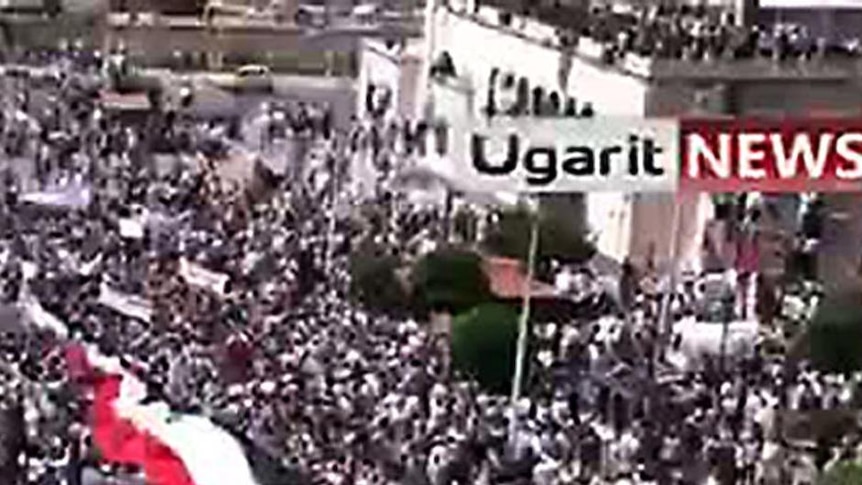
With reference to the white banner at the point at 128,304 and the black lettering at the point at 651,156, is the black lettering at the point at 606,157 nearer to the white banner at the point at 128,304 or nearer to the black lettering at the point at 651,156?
the black lettering at the point at 651,156

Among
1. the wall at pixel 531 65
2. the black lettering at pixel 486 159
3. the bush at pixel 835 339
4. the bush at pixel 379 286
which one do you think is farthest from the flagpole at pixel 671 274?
the black lettering at pixel 486 159

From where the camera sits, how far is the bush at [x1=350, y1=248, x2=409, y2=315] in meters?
20.5

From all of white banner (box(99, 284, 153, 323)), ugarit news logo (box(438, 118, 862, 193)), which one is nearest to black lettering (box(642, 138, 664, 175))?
ugarit news logo (box(438, 118, 862, 193))

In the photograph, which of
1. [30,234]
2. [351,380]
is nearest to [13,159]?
[30,234]

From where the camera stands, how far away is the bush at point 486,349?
57.8 ft

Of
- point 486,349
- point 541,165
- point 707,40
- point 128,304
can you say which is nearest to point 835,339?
point 486,349

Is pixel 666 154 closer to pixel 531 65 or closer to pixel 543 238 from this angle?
pixel 543 238

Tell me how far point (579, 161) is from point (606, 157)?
15 centimetres

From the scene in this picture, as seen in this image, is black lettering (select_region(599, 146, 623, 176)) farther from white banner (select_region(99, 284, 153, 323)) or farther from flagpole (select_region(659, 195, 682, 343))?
white banner (select_region(99, 284, 153, 323))

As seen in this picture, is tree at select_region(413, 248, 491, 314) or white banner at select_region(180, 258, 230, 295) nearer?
white banner at select_region(180, 258, 230, 295)

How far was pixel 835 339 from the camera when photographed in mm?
17875

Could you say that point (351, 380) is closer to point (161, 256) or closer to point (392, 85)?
point (161, 256)

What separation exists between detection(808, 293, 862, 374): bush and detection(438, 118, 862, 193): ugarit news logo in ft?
14.7

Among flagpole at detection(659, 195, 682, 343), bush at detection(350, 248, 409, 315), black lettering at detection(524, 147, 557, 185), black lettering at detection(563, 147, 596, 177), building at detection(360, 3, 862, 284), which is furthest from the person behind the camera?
building at detection(360, 3, 862, 284)
